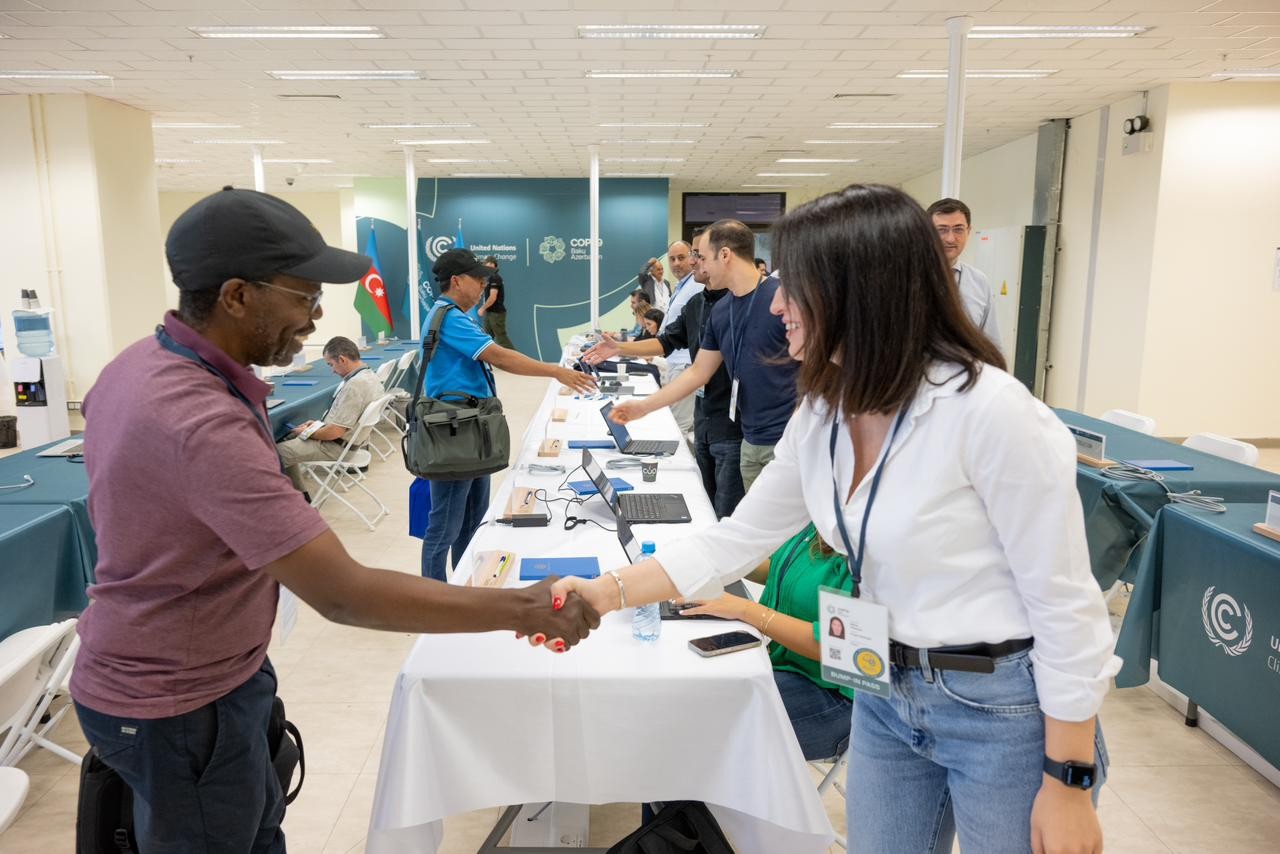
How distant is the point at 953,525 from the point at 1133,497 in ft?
8.30

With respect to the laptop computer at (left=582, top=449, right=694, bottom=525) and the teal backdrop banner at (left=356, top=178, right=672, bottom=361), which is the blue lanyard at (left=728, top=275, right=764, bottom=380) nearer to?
the laptop computer at (left=582, top=449, right=694, bottom=525)

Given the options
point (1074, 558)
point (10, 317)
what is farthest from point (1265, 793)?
point (10, 317)

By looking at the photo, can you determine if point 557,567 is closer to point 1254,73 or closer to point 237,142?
point 1254,73

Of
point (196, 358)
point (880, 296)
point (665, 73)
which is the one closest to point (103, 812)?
point (196, 358)

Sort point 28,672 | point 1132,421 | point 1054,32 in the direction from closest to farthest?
1. point 28,672
2. point 1132,421
3. point 1054,32

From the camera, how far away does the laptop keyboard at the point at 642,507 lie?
8.87ft

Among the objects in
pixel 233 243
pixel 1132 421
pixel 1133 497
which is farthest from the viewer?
pixel 1132 421

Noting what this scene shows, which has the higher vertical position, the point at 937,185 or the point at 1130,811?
the point at 937,185

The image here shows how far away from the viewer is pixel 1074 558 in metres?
1.00

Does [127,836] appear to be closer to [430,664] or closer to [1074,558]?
[430,664]

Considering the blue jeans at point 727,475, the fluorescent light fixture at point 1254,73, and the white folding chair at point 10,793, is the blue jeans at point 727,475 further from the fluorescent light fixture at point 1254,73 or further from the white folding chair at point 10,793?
the fluorescent light fixture at point 1254,73

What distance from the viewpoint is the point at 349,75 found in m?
7.51

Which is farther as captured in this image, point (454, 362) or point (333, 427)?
point (333, 427)

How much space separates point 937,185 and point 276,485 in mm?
14826
